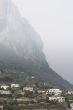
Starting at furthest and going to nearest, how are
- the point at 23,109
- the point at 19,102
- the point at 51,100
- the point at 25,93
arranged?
the point at 25,93 < the point at 51,100 < the point at 19,102 < the point at 23,109

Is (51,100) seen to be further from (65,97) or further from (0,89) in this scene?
(0,89)

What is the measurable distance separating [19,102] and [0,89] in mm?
35166

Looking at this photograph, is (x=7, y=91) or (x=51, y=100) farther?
(x=7, y=91)

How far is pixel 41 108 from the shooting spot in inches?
6097

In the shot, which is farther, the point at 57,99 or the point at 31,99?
the point at 57,99

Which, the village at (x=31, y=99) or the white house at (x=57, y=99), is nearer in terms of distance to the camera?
the village at (x=31, y=99)

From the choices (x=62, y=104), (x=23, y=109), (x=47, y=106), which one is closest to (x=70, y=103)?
(x=62, y=104)

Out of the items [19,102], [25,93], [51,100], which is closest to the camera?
[19,102]

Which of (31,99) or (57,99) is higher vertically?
(57,99)

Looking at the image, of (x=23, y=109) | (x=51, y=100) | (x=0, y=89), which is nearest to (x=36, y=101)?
(x=51, y=100)

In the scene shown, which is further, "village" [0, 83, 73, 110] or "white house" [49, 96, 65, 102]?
"white house" [49, 96, 65, 102]

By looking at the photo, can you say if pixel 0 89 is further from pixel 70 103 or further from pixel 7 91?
pixel 70 103

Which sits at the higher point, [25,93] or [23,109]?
[25,93]

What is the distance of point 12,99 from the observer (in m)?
168
